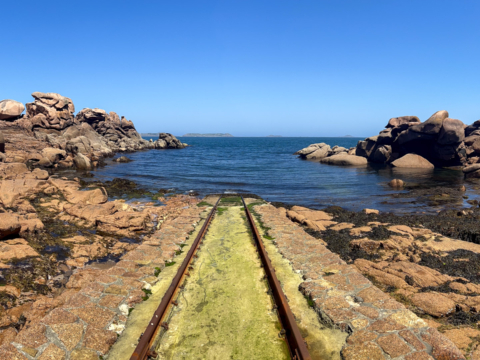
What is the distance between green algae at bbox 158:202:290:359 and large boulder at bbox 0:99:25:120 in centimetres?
5675

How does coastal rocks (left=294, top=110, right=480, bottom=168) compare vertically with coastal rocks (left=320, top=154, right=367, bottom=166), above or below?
above

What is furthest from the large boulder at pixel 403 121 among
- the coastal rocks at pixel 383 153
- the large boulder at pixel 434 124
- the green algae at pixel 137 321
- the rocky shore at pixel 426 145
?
the green algae at pixel 137 321

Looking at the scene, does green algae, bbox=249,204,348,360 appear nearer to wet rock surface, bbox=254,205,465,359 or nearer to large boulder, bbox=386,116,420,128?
wet rock surface, bbox=254,205,465,359

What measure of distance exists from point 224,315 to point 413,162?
152 ft

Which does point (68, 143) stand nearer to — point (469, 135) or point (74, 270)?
point (74, 270)

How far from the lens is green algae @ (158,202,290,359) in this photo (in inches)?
183

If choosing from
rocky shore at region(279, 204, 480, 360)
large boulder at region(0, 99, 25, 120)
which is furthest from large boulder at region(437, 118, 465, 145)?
large boulder at region(0, 99, 25, 120)

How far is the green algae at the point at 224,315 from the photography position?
4.65 metres

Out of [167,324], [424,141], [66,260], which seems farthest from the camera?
[424,141]

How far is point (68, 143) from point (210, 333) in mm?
53193

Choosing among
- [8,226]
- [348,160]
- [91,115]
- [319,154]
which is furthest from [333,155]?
[91,115]

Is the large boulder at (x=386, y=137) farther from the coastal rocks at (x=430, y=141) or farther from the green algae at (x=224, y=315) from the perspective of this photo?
the green algae at (x=224, y=315)

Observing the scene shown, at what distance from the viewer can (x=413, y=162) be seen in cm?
4322

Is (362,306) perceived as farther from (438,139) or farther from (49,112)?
(49,112)
